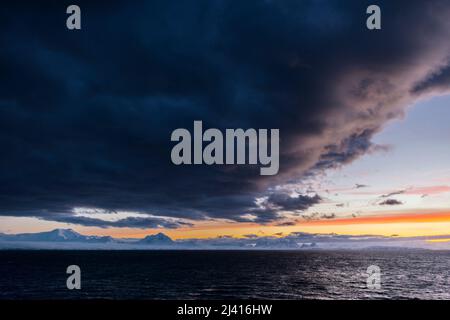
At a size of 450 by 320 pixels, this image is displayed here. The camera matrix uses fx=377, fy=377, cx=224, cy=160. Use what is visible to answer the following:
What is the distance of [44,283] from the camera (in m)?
85.1
